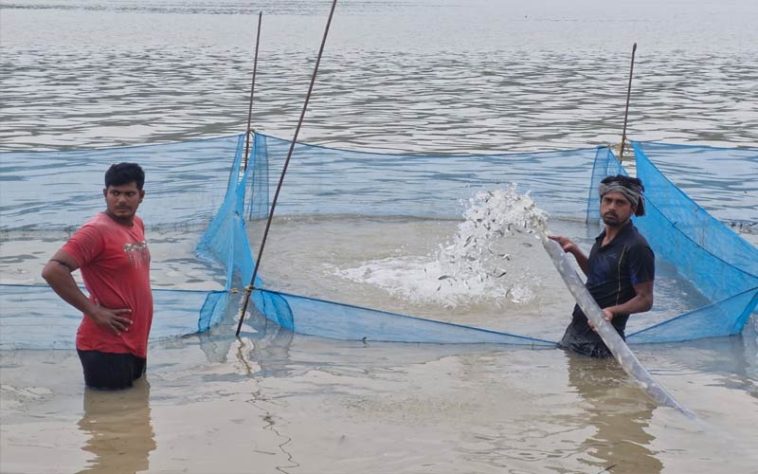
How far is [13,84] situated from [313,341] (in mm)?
18316

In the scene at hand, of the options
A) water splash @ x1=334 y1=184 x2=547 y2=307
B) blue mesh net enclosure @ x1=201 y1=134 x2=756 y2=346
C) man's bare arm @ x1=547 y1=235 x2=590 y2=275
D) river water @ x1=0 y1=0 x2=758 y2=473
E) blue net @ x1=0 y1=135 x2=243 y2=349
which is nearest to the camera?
river water @ x1=0 y1=0 x2=758 y2=473

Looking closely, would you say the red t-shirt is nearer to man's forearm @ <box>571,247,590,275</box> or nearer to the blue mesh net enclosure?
the blue mesh net enclosure

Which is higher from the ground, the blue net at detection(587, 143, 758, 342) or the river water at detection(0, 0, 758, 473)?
the blue net at detection(587, 143, 758, 342)

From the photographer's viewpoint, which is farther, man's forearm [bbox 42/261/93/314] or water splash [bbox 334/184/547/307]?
water splash [bbox 334/184/547/307]

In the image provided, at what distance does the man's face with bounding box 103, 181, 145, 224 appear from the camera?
17.1ft

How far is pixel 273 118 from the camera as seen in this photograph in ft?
62.1

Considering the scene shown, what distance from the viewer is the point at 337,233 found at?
10.3 meters

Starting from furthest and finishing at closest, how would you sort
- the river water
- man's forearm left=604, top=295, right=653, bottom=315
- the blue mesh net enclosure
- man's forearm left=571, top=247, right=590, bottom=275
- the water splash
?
1. the water splash
2. the blue mesh net enclosure
3. man's forearm left=571, top=247, right=590, bottom=275
4. man's forearm left=604, top=295, right=653, bottom=315
5. the river water

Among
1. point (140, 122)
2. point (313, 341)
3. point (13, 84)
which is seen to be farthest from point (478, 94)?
point (313, 341)

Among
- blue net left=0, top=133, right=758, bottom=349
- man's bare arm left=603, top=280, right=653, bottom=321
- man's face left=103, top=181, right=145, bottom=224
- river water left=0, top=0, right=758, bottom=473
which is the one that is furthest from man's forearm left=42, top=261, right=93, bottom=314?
man's bare arm left=603, top=280, right=653, bottom=321

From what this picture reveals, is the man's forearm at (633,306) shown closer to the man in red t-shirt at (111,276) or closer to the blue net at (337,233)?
the blue net at (337,233)

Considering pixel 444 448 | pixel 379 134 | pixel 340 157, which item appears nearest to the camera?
pixel 444 448

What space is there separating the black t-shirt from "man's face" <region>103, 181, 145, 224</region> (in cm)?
253

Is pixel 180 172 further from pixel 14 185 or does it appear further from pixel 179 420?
pixel 179 420
